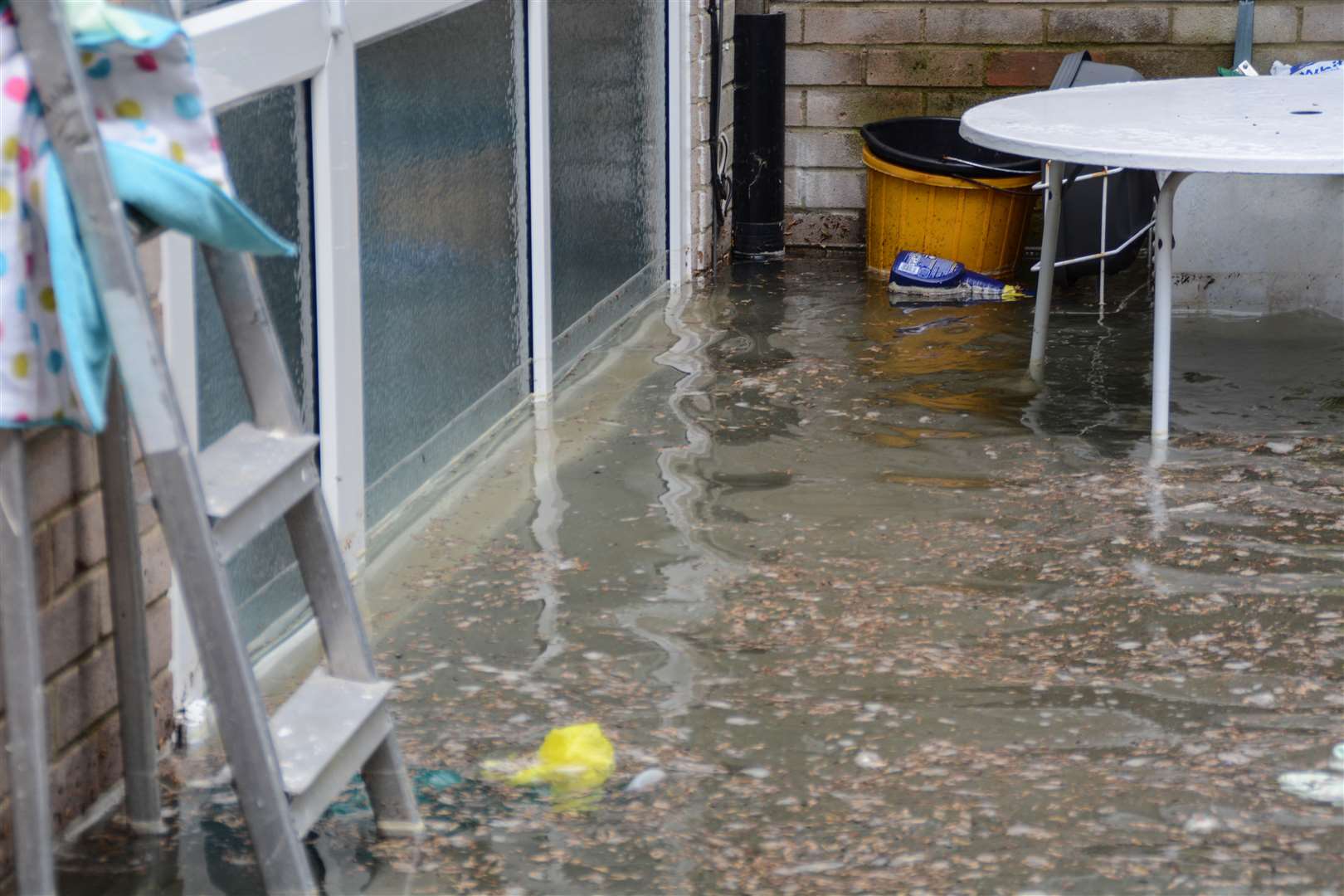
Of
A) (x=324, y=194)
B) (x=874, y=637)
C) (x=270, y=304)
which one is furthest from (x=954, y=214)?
(x=270, y=304)

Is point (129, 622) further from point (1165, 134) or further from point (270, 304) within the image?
point (1165, 134)

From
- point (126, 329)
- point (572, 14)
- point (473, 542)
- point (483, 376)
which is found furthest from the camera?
point (572, 14)

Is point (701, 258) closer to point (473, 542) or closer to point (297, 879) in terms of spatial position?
point (473, 542)

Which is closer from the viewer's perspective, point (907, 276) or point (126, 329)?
point (126, 329)

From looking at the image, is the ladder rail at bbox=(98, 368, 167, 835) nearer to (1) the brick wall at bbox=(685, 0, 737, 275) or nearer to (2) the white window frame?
(2) the white window frame

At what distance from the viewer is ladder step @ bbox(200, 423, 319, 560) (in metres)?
2.04

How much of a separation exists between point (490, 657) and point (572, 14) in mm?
2448

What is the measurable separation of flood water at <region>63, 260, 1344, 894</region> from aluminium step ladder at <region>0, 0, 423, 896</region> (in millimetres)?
199

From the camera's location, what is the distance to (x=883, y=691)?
9.47 ft

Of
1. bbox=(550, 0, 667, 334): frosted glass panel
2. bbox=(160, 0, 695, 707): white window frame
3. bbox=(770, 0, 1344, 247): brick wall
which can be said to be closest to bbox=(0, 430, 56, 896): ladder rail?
bbox=(160, 0, 695, 707): white window frame

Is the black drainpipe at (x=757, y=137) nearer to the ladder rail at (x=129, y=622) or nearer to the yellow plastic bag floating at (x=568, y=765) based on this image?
the yellow plastic bag floating at (x=568, y=765)

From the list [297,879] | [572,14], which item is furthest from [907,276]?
[297,879]

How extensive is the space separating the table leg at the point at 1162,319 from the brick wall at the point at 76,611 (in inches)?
102

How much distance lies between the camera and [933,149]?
645cm
